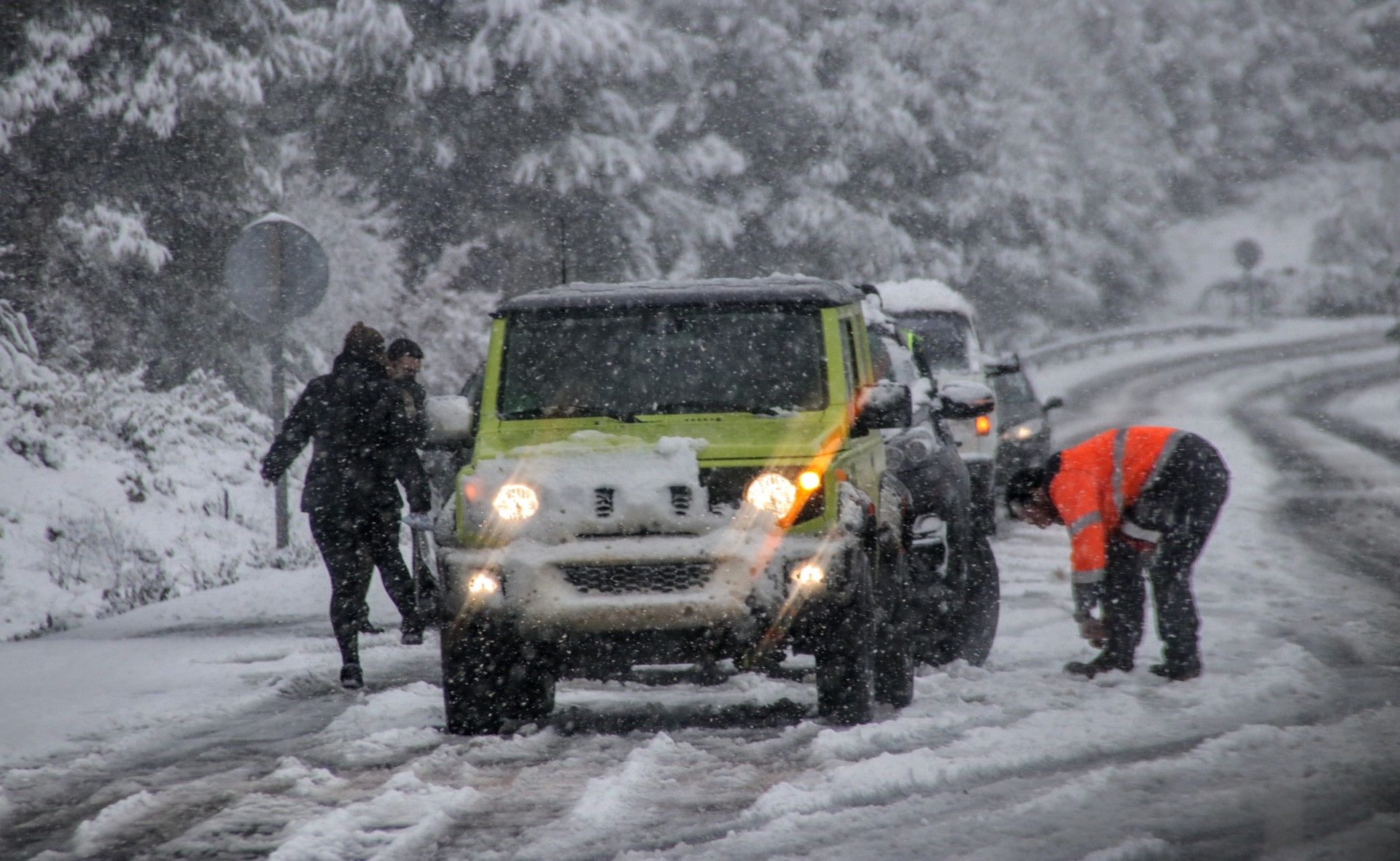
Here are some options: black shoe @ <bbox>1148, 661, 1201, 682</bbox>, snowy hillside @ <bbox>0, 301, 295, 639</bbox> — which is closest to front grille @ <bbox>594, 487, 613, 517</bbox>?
black shoe @ <bbox>1148, 661, 1201, 682</bbox>

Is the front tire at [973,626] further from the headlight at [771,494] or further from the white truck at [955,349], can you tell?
the white truck at [955,349]

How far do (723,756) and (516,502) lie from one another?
51.4 inches

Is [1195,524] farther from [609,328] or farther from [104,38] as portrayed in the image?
[104,38]

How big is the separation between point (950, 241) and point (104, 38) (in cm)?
2497

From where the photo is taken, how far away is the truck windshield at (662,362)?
294 inches

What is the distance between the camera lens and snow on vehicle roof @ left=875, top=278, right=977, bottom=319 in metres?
17.2

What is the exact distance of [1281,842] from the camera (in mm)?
5039

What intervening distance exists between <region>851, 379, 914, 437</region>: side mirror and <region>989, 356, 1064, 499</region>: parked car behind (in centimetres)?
900

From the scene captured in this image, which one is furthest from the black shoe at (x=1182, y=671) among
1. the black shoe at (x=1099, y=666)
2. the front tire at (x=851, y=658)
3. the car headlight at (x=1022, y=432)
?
the car headlight at (x=1022, y=432)

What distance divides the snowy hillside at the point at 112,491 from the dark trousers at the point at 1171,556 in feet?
22.3

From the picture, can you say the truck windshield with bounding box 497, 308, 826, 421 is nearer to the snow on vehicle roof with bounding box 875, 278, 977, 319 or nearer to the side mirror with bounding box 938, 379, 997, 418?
the side mirror with bounding box 938, 379, 997, 418

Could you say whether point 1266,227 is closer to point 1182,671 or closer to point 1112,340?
point 1112,340

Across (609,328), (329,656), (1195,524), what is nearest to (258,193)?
(329,656)

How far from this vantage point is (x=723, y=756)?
21.6 ft
